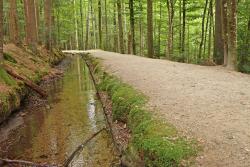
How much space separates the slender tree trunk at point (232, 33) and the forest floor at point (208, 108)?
4.50 ft

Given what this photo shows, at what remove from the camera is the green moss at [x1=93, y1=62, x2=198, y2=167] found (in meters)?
5.41

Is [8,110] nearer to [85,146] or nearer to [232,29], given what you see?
[85,146]

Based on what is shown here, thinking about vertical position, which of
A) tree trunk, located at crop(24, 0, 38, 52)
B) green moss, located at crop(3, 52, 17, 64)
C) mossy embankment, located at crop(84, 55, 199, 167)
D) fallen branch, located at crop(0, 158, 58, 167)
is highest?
tree trunk, located at crop(24, 0, 38, 52)

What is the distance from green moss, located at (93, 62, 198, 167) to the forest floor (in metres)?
0.24

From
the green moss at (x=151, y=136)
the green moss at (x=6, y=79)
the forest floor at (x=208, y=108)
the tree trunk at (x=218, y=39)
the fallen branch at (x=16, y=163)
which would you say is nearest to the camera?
the forest floor at (x=208, y=108)

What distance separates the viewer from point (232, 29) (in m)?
13.4

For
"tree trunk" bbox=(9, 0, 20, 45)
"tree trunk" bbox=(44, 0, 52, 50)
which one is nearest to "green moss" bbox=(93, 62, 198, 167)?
"tree trunk" bbox=(9, 0, 20, 45)

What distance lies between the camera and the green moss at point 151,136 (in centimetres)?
541

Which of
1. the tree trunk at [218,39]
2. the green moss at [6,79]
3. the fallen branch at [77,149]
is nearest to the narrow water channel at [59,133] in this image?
the fallen branch at [77,149]

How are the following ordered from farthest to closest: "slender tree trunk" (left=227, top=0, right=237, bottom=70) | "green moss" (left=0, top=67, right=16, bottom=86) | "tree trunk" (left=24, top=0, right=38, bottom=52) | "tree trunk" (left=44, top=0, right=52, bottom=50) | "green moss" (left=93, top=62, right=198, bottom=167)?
"tree trunk" (left=44, top=0, right=52, bottom=50) → "tree trunk" (left=24, top=0, right=38, bottom=52) → "slender tree trunk" (left=227, top=0, right=237, bottom=70) → "green moss" (left=0, top=67, right=16, bottom=86) → "green moss" (left=93, top=62, right=198, bottom=167)

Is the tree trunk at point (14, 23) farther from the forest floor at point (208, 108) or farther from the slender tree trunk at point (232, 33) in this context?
the slender tree trunk at point (232, 33)

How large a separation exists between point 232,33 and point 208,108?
268 inches

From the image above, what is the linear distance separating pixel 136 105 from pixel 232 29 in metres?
6.81

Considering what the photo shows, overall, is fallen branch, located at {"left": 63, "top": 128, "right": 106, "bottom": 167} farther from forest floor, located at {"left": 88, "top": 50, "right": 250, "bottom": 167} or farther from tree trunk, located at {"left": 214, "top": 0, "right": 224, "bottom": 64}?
tree trunk, located at {"left": 214, "top": 0, "right": 224, "bottom": 64}
